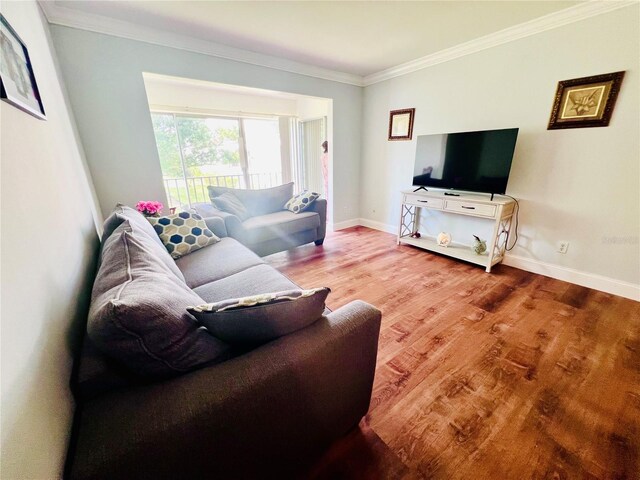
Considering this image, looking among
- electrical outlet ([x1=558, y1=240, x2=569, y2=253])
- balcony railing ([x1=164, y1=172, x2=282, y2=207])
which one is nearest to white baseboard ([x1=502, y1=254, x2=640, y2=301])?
electrical outlet ([x1=558, y1=240, x2=569, y2=253])

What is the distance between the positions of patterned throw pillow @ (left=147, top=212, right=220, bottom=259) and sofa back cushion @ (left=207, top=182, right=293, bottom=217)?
2.69ft

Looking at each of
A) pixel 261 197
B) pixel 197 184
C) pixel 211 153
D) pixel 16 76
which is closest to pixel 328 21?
pixel 261 197

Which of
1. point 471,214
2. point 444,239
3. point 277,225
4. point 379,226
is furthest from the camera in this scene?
point 379,226

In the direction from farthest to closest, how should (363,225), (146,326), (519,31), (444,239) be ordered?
(363,225) < (444,239) < (519,31) < (146,326)

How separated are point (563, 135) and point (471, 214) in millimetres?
980

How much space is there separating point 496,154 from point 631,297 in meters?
1.64

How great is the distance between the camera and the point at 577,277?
2416 millimetres

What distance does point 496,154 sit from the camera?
2.54 meters

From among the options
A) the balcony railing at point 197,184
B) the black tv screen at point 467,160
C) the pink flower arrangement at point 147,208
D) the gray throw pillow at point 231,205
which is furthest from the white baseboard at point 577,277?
the balcony railing at point 197,184

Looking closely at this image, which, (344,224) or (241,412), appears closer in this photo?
(241,412)

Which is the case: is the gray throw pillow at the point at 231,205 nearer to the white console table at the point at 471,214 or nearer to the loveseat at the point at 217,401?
the loveseat at the point at 217,401

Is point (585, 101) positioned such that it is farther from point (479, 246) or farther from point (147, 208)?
point (147, 208)

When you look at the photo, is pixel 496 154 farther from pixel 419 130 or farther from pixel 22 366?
pixel 22 366

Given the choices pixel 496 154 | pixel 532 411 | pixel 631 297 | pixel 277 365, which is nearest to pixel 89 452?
pixel 277 365
